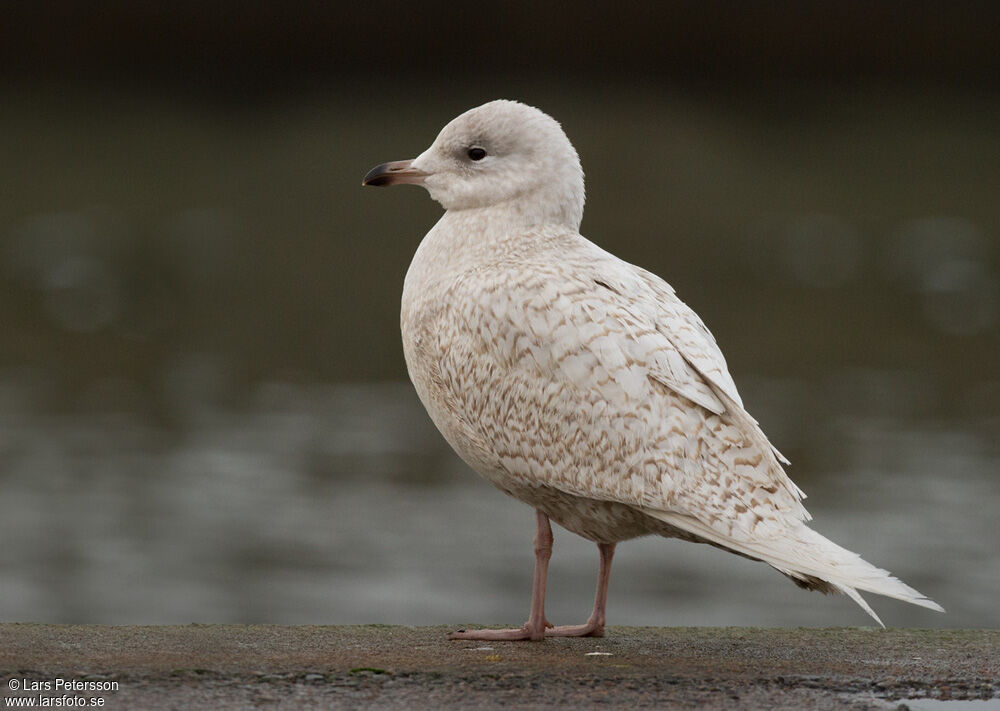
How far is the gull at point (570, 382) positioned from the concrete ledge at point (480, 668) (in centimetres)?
30

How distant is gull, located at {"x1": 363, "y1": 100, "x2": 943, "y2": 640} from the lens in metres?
5.16

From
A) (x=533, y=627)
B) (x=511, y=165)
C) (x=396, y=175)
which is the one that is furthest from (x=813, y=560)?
(x=396, y=175)

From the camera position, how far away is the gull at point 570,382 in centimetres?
516

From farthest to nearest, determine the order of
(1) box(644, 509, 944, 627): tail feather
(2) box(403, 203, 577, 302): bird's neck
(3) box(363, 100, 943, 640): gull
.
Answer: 1. (2) box(403, 203, 577, 302): bird's neck
2. (3) box(363, 100, 943, 640): gull
3. (1) box(644, 509, 944, 627): tail feather

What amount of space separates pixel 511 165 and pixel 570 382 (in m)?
1.04

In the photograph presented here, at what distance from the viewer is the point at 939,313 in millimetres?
21438

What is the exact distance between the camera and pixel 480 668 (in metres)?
5.06

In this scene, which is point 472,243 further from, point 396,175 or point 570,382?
point 570,382

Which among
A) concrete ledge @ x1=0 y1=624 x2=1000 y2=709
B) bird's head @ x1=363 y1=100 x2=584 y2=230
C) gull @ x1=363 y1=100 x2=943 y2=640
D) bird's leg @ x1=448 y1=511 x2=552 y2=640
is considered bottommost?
concrete ledge @ x1=0 y1=624 x2=1000 y2=709

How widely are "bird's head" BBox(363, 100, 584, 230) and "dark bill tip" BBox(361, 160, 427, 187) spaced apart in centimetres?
11

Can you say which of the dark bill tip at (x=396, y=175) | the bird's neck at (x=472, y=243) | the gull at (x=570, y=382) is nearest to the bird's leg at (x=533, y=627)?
the gull at (x=570, y=382)

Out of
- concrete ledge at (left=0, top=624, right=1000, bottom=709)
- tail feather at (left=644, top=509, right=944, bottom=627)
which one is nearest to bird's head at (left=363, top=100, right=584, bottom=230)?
tail feather at (left=644, top=509, right=944, bottom=627)

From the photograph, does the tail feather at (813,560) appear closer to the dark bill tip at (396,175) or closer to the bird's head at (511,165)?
the bird's head at (511,165)

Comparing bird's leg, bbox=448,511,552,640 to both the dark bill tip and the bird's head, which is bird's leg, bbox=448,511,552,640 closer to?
the bird's head
